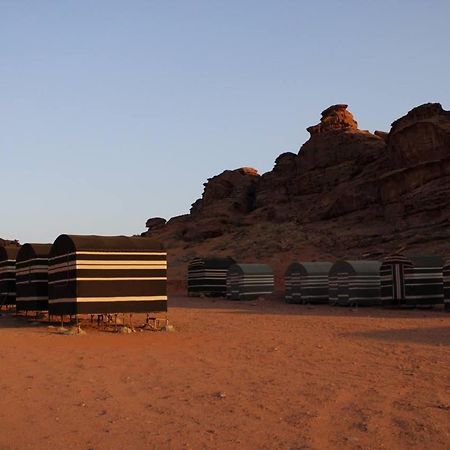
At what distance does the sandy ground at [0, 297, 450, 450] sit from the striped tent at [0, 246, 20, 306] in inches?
542

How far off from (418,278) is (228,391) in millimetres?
25403

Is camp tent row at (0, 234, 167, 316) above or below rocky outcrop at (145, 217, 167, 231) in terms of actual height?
below

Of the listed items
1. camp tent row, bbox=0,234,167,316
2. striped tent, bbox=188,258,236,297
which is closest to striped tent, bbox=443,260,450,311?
camp tent row, bbox=0,234,167,316

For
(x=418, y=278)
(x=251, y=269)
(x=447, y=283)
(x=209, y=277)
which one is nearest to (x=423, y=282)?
(x=418, y=278)

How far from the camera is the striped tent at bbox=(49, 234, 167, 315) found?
73.7 feet

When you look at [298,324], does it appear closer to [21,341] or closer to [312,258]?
[21,341]

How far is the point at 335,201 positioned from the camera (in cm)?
8500

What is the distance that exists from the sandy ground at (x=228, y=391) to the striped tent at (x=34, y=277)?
7271 millimetres

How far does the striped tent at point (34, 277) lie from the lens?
27.8 m

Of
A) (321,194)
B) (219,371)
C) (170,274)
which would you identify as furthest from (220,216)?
(219,371)

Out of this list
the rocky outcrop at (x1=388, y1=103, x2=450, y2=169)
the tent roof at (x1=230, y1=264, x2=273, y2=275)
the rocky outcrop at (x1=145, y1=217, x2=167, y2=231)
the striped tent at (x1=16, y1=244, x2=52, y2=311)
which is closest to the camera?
the striped tent at (x1=16, y1=244, x2=52, y2=311)

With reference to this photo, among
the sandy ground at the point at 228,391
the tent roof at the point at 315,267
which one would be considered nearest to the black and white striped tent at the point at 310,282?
the tent roof at the point at 315,267

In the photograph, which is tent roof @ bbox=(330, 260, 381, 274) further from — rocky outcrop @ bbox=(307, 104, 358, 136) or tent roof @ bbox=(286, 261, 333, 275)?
rocky outcrop @ bbox=(307, 104, 358, 136)

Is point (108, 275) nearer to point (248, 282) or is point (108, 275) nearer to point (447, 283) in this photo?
point (447, 283)
